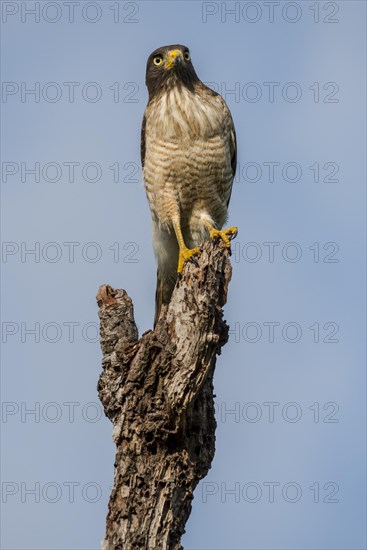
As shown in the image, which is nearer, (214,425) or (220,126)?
(214,425)

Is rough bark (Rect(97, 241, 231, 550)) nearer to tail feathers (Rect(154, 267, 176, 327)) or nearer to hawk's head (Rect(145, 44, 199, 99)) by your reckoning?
tail feathers (Rect(154, 267, 176, 327))

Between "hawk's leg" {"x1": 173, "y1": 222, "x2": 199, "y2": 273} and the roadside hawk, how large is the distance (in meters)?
0.02

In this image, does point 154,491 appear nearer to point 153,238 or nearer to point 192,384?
point 192,384

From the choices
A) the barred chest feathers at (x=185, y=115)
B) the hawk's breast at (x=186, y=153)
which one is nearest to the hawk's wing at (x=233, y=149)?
the hawk's breast at (x=186, y=153)

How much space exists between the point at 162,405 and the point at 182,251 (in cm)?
274

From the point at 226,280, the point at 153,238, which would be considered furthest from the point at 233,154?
the point at 226,280

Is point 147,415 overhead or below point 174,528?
overhead

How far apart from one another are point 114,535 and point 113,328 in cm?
168

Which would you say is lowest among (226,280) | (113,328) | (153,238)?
(113,328)

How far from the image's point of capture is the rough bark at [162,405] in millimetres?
6805

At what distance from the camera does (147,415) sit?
7059 millimetres

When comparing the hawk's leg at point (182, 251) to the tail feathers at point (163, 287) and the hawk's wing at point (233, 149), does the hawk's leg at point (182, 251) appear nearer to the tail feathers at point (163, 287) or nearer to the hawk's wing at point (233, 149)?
the tail feathers at point (163, 287)

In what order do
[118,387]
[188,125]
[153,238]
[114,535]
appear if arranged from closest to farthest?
[114,535] < [118,387] < [188,125] < [153,238]

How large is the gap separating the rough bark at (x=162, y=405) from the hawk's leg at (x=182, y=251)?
56.5 inches
